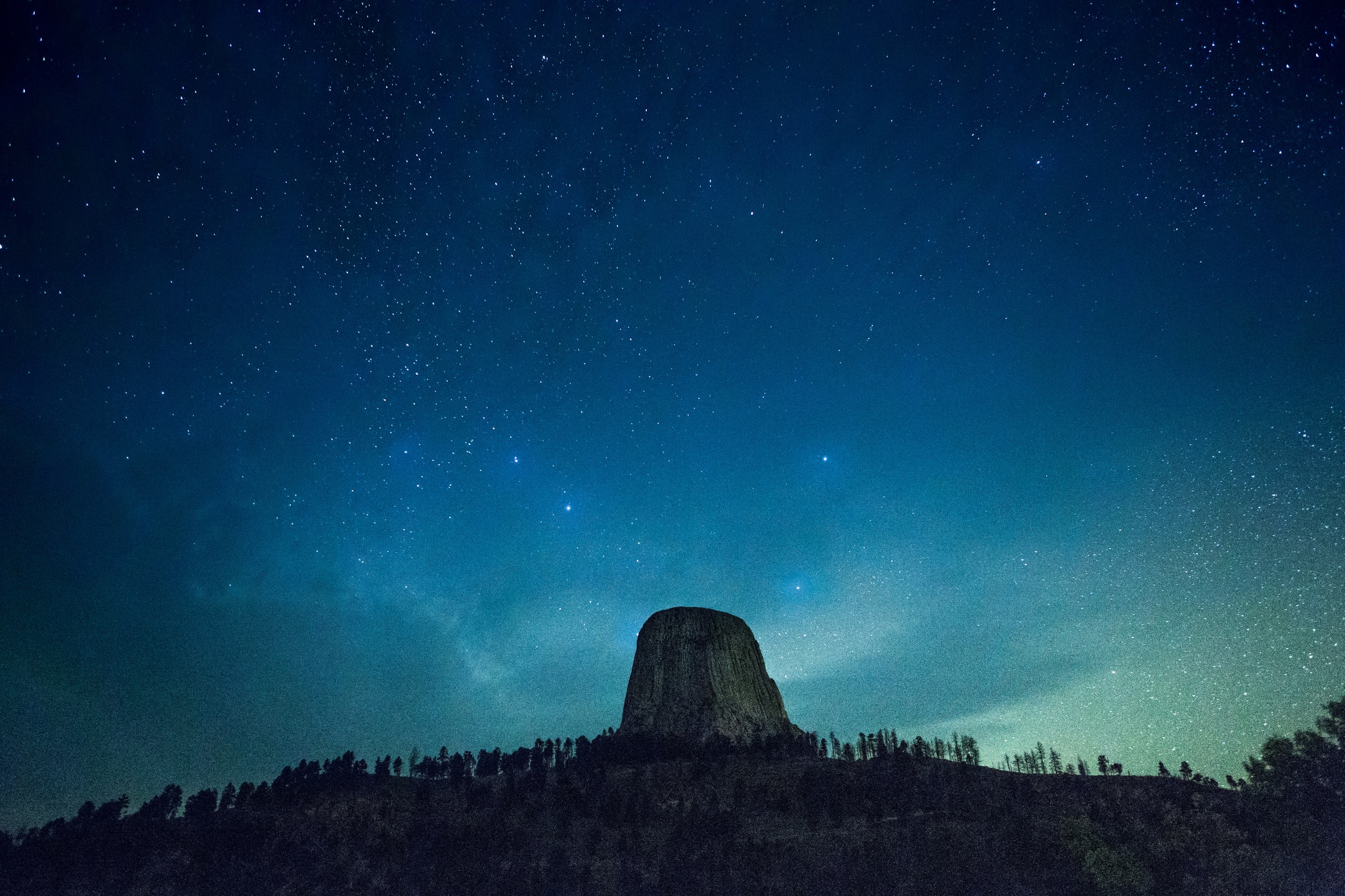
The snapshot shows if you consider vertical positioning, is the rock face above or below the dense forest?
above

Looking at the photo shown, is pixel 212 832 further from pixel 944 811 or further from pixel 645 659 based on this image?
pixel 944 811

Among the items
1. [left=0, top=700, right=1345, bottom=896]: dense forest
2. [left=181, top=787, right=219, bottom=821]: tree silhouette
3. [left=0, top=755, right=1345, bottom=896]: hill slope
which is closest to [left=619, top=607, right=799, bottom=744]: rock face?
[left=0, top=700, right=1345, bottom=896]: dense forest

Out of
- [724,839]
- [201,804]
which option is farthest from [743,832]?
[201,804]

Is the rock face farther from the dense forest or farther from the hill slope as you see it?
the hill slope

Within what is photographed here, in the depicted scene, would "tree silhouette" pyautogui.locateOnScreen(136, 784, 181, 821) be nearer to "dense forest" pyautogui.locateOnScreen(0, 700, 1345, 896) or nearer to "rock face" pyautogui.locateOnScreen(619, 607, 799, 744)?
"dense forest" pyautogui.locateOnScreen(0, 700, 1345, 896)

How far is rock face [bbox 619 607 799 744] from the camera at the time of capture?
119125 millimetres

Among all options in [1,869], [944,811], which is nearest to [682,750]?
[944,811]

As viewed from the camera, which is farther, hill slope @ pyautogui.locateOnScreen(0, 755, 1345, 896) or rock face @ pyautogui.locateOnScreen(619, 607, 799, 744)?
rock face @ pyautogui.locateOnScreen(619, 607, 799, 744)

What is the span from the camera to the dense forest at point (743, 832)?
41938 mm

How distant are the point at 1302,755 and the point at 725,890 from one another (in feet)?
139

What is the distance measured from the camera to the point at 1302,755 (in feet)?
133

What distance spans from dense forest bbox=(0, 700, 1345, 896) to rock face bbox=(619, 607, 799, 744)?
1327 centimetres

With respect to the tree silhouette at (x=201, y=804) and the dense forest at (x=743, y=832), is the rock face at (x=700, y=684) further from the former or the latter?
the tree silhouette at (x=201, y=804)

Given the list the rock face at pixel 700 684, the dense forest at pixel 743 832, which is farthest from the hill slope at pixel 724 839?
the rock face at pixel 700 684
